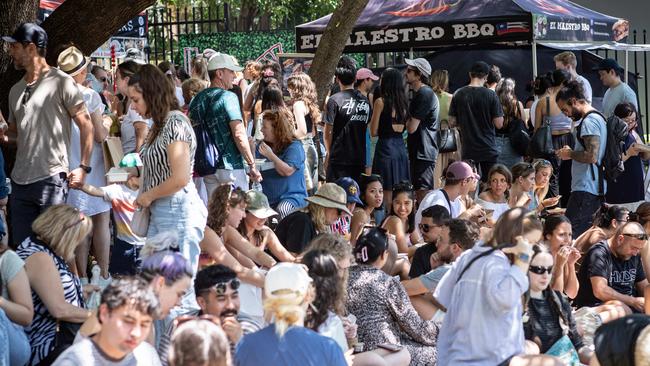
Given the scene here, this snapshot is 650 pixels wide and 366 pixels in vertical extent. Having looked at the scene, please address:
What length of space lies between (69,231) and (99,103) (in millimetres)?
2350

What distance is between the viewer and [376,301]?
7.01 metres

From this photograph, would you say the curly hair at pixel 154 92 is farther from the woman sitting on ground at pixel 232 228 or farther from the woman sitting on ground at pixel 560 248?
the woman sitting on ground at pixel 560 248

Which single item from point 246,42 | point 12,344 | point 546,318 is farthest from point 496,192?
point 246,42

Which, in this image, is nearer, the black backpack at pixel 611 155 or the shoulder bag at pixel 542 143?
the black backpack at pixel 611 155

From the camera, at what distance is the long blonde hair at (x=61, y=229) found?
642 centimetres

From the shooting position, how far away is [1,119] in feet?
26.9

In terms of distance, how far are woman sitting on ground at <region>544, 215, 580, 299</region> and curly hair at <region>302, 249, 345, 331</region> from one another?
2.75 metres

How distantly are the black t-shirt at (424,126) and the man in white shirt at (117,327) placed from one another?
7289 millimetres

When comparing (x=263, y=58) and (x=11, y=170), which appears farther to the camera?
(x=263, y=58)

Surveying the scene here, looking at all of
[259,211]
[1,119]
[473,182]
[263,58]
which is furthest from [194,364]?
[263,58]

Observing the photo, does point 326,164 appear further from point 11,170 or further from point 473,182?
point 11,170

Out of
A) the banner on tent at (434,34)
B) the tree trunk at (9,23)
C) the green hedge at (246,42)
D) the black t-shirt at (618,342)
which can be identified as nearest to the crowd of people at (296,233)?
the black t-shirt at (618,342)

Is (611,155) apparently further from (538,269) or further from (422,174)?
(538,269)

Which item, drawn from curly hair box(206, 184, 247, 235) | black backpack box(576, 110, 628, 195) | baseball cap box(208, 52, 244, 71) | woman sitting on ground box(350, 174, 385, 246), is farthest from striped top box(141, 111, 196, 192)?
black backpack box(576, 110, 628, 195)
